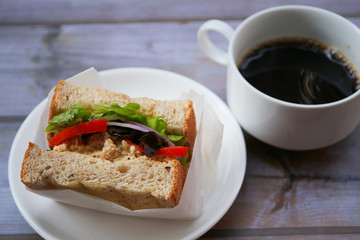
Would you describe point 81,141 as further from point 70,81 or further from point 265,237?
point 265,237

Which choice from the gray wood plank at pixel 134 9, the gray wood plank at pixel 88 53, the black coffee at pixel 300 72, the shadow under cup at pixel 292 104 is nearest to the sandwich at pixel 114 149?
the shadow under cup at pixel 292 104

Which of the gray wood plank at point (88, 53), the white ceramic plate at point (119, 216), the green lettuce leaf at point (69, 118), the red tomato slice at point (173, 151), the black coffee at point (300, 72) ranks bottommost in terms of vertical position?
the white ceramic plate at point (119, 216)

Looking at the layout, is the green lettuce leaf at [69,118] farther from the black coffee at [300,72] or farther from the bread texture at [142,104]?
the black coffee at [300,72]

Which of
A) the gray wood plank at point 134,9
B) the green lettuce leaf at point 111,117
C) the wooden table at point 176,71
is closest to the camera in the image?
the green lettuce leaf at point 111,117

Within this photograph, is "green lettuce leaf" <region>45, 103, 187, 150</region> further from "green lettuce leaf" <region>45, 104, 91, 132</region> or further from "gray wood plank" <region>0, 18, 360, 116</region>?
"gray wood plank" <region>0, 18, 360, 116</region>

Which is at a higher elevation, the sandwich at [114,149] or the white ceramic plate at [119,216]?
the sandwich at [114,149]
